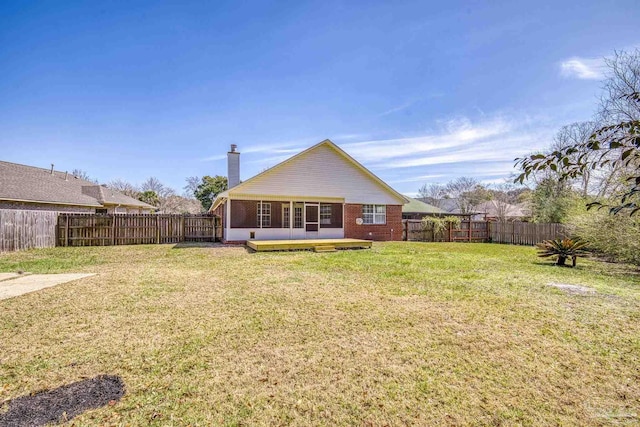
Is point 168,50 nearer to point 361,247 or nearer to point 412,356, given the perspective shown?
point 361,247

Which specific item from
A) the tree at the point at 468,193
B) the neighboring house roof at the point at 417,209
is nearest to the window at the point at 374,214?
the neighboring house roof at the point at 417,209

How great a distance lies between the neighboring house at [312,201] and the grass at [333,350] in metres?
8.73

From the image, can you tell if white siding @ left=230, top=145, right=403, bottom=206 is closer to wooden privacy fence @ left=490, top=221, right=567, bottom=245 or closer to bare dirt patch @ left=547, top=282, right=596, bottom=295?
wooden privacy fence @ left=490, top=221, right=567, bottom=245

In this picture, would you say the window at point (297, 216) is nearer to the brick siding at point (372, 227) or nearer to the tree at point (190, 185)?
the brick siding at point (372, 227)

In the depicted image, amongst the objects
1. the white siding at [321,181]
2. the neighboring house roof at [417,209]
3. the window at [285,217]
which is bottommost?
the window at [285,217]

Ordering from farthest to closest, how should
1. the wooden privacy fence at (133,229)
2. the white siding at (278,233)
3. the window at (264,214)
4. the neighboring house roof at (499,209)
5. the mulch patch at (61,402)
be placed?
the neighboring house roof at (499,209) → the window at (264,214) → the white siding at (278,233) → the wooden privacy fence at (133,229) → the mulch patch at (61,402)

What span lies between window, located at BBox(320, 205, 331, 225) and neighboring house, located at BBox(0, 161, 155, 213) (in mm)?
17671

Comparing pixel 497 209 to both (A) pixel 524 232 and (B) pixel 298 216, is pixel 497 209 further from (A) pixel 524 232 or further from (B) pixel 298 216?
(B) pixel 298 216

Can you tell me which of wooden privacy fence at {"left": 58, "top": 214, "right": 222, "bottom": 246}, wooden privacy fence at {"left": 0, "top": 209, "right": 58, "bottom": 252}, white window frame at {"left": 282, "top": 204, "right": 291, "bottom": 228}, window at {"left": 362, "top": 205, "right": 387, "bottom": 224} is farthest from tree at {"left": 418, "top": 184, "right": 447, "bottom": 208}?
wooden privacy fence at {"left": 0, "top": 209, "right": 58, "bottom": 252}

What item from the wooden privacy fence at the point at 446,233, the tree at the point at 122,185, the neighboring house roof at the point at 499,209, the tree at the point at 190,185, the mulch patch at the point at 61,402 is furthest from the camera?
the tree at the point at 190,185

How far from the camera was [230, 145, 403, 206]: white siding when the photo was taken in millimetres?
16078

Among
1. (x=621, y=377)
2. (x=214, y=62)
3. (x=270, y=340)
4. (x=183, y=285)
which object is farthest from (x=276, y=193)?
(x=621, y=377)

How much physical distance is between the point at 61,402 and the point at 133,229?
1558 centimetres

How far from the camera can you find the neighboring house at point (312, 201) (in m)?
15.8
